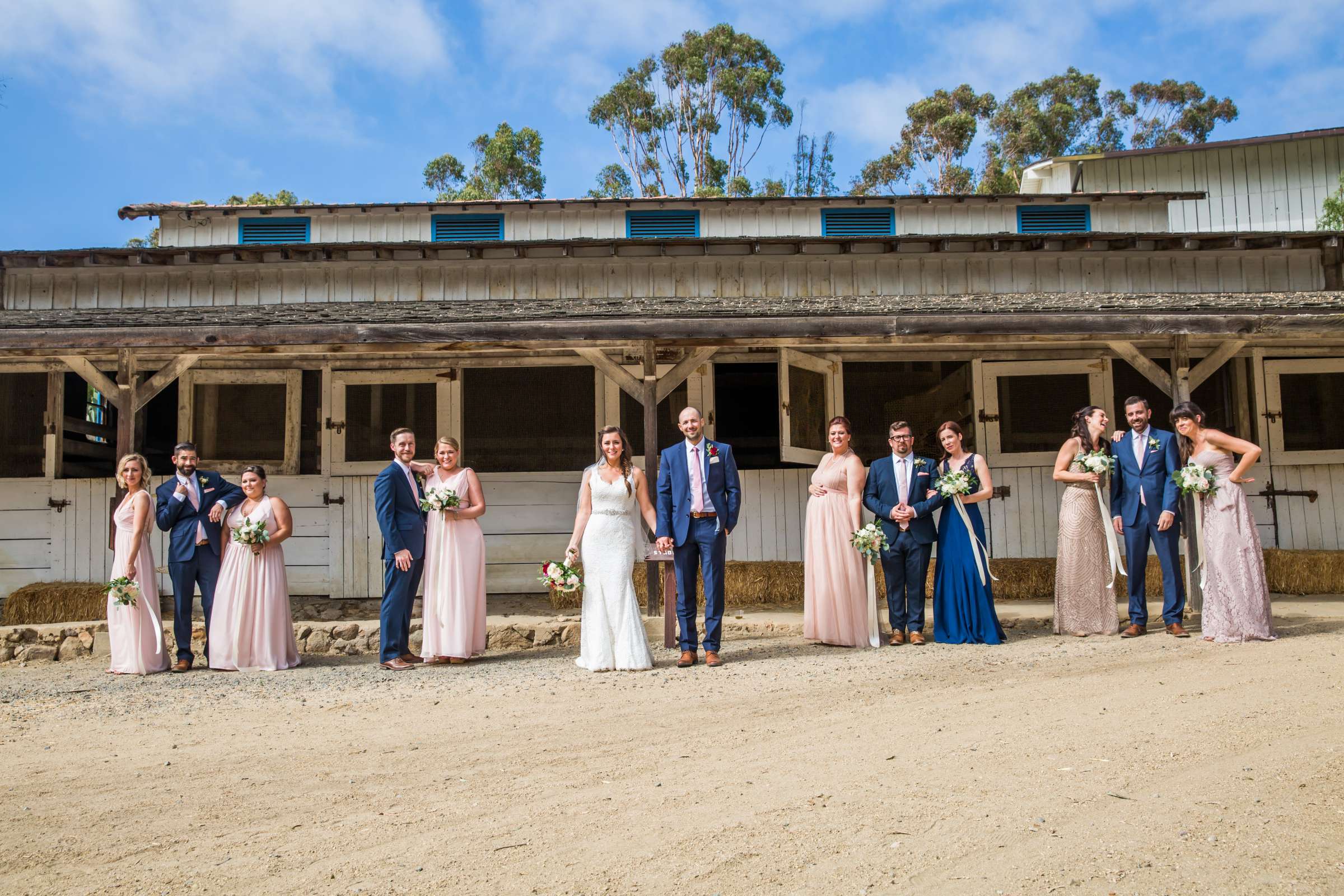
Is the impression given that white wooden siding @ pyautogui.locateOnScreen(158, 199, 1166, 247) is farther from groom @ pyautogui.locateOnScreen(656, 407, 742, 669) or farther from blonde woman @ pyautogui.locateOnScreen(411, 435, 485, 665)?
groom @ pyautogui.locateOnScreen(656, 407, 742, 669)

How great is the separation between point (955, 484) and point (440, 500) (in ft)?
12.2

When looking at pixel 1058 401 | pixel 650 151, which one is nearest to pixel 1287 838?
pixel 1058 401

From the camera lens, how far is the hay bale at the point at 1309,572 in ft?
32.3

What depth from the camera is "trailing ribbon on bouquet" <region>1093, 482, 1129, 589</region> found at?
761cm

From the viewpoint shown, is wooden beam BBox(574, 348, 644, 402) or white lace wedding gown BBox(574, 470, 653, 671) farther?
wooden beam BBox(574, 348, 644, 402)

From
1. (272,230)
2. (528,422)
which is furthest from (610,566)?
(272,230)

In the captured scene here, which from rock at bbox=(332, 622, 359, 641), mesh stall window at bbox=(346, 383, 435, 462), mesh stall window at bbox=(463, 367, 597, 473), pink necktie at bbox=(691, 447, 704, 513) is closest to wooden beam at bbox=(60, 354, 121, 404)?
mesh stall window at bbox=(346, 383, 435, 462)

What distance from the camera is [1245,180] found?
21.0 metres

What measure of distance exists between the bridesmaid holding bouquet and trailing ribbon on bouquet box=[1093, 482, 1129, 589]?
6.04 meters

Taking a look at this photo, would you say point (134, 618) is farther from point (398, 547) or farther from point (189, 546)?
point (398, 547)

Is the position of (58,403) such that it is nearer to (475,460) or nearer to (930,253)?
(475,460)

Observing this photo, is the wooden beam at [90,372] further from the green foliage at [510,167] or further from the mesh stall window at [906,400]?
the green foliage at [510,167]

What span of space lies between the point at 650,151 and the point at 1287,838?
38171mm

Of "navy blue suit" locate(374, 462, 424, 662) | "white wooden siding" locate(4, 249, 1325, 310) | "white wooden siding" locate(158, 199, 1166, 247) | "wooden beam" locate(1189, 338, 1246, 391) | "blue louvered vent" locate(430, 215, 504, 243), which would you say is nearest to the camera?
"navy blue suit" locate(374, 462, 424, 662)
